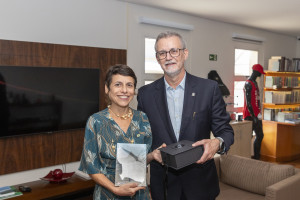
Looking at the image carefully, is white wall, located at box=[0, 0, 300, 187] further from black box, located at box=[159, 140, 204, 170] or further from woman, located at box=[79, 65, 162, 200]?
black box, located at box=[159, 140, 204, 170]

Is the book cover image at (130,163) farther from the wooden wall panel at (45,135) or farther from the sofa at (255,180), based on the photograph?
the wooden wall panel at (45,135)

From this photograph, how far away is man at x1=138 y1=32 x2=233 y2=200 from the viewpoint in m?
1.52

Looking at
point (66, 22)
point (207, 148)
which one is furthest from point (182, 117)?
point (66, 22)

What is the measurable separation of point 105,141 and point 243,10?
3978mm

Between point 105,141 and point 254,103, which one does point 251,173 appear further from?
point 254,103

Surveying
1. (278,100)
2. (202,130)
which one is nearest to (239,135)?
(278,100)

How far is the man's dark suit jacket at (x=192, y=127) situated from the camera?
4.98ft

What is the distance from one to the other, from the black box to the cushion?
1.84m

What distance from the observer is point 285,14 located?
489cm

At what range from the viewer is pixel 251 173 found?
302cm

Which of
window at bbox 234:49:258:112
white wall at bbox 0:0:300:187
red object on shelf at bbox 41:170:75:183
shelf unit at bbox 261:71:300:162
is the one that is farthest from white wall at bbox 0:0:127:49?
shelf unit at bbox 261:71:300:162

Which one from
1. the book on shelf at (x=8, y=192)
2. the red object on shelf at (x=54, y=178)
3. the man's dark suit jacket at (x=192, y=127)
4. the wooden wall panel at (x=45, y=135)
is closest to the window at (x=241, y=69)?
the wooden wall panel at (x=45, y=135)

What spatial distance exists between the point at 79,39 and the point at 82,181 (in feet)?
5.80

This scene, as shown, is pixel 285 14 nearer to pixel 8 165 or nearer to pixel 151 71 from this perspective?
pixel 151 71
